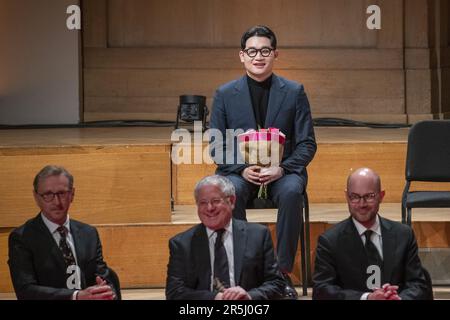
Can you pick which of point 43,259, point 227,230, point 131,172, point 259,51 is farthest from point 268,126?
point 43,259

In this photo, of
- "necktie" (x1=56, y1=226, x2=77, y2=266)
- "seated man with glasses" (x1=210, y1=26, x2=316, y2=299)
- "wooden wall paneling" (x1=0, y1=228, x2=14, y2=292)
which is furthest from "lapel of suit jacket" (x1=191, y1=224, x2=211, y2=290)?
"wooden wall paneling" (x1=0, y1=228, x2=14, y2=292)

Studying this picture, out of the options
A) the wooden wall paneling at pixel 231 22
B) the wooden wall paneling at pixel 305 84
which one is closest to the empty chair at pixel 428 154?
the wooden wall paneling at pixel 305 84

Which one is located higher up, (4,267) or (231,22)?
(231,22)

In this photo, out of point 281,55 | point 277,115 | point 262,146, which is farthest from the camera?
point 281,55

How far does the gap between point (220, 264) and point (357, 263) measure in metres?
0.52

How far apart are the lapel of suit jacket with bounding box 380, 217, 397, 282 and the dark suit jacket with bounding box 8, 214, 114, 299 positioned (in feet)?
3.41

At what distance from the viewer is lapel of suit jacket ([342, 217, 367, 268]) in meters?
3.75

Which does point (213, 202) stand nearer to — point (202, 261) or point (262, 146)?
point (202, 261)

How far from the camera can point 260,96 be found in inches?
202

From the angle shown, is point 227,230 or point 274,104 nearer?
point 227,230

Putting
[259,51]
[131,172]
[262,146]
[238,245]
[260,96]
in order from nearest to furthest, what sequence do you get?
[238,245] < [262,146] < [259,51] < [260,96] < [131,172]

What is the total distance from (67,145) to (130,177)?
1.37 ft

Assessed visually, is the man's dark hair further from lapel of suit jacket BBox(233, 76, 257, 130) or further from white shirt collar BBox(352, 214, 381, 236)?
white shirt collar BBox(352, 214, 381, 236)

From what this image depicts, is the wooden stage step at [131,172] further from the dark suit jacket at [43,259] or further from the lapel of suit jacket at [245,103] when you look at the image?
the dark suit jacket at [43,259]
